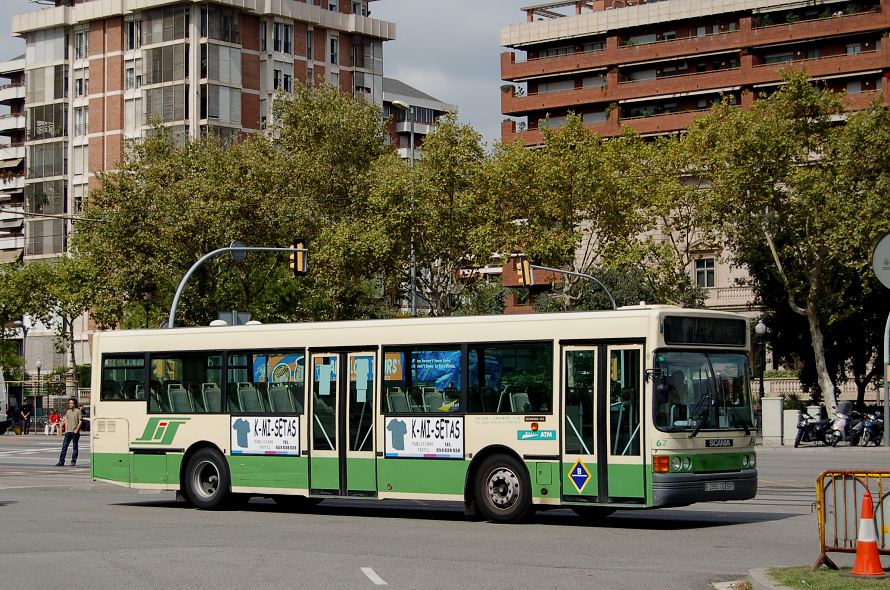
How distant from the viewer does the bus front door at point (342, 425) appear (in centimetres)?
1875

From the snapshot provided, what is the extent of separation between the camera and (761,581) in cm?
1088

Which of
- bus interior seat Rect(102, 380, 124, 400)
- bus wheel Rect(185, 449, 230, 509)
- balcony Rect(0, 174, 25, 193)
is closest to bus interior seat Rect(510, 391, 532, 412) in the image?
bus wheel Rect(185, 449, 230, 509)

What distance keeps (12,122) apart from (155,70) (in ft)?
73.0

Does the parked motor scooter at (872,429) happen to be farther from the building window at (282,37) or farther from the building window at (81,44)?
the building window at (81,44)

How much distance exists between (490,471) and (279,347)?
12.7 ft

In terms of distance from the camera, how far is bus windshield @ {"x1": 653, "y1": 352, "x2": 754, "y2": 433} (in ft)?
54.4

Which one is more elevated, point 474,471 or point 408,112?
point 408,112

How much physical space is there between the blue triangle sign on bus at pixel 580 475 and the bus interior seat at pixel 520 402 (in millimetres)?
972

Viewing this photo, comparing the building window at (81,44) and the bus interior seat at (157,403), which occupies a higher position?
the building window at (81,44)

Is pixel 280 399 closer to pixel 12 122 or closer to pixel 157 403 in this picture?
pixel 157 403

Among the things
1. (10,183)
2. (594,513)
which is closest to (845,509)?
(594,513)

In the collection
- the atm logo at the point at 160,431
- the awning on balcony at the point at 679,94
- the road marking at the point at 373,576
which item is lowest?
the road marking at the point at 373,576

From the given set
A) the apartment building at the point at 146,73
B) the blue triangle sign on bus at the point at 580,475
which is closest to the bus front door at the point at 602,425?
the blue triangle sign on bus at the point at 580,475

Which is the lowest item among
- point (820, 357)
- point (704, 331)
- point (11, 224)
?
point (704, 331)
